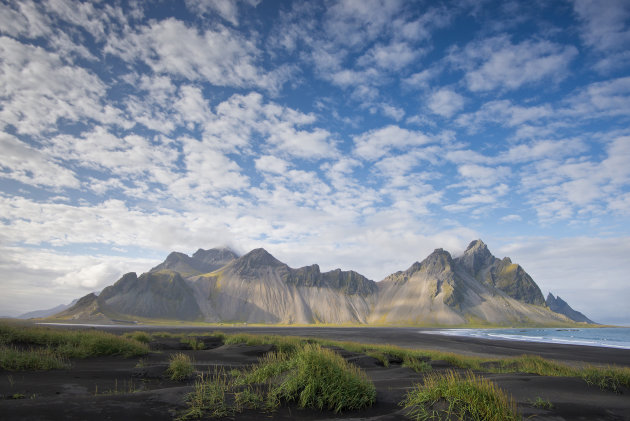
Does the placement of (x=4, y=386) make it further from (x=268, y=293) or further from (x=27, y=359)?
(x=268, y=293)

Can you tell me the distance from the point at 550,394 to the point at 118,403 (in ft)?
41.9

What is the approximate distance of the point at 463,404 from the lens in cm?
784

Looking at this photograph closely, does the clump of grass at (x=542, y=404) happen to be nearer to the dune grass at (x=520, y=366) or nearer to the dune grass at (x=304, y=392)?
the dune grass at (x=304, y=392)

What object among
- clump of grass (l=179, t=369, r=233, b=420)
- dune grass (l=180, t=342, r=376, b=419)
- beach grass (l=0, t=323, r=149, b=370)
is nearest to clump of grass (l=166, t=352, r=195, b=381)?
dune grass (l=180, t=342, r=376, b=419)

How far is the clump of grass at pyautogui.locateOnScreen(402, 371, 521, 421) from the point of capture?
7.27 m

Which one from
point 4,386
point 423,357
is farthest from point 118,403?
point 423,357

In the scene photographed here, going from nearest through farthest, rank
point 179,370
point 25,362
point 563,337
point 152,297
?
point 25,362
point 179,370
point 563,337
point 152,297

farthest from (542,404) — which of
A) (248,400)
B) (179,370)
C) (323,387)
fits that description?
(179,370)

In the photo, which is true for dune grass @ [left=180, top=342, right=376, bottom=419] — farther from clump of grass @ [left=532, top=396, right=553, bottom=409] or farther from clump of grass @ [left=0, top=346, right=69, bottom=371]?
clump of grass @ [left=0, top=346, right=69, bottom=371]

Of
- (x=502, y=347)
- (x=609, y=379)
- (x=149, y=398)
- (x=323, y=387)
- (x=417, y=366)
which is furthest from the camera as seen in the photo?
(x=502, y=347)

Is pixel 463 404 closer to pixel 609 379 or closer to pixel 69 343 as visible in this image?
pixel 609 379

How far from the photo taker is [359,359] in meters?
23.2

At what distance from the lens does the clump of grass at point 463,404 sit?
7.27 metres

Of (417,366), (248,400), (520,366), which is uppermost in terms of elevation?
(248,400)
